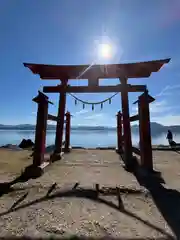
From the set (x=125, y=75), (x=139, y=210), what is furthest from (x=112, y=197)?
(x=125, y=75)

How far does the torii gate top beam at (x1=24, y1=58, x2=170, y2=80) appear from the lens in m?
7.06

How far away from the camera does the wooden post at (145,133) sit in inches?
216

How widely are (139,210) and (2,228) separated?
2213 mm

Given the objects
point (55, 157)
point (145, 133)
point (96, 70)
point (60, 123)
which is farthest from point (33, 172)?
point (96, 70)

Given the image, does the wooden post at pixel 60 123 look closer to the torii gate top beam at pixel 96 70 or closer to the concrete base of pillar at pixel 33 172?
the torii gate top beam at pixel 96 70

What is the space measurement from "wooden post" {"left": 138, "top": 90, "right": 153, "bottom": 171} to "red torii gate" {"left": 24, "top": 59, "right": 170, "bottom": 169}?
43.9 inches

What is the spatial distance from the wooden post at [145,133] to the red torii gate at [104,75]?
3.66 feet

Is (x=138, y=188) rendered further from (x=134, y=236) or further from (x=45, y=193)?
(x=45, y=193)

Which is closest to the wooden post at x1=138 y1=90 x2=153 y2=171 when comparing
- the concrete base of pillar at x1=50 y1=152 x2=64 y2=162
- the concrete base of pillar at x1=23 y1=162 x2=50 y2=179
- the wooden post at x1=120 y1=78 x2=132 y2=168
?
the wooden post at x1=120 y1=78 x2=132 y2=168

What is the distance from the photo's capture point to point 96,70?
7402 millimetres

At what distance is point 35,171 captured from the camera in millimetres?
5363

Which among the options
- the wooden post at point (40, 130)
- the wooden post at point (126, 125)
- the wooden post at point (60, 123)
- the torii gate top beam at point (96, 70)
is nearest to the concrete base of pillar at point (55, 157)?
the wooden post at point (60, 123)

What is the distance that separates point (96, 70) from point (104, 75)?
0.40 metres

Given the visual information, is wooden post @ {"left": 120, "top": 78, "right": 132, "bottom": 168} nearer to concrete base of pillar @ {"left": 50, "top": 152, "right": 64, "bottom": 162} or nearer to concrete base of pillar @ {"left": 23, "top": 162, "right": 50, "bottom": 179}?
concrete base of pillar @ {"left": 50, "top": 152, "right": 64, "bottom": 162}
